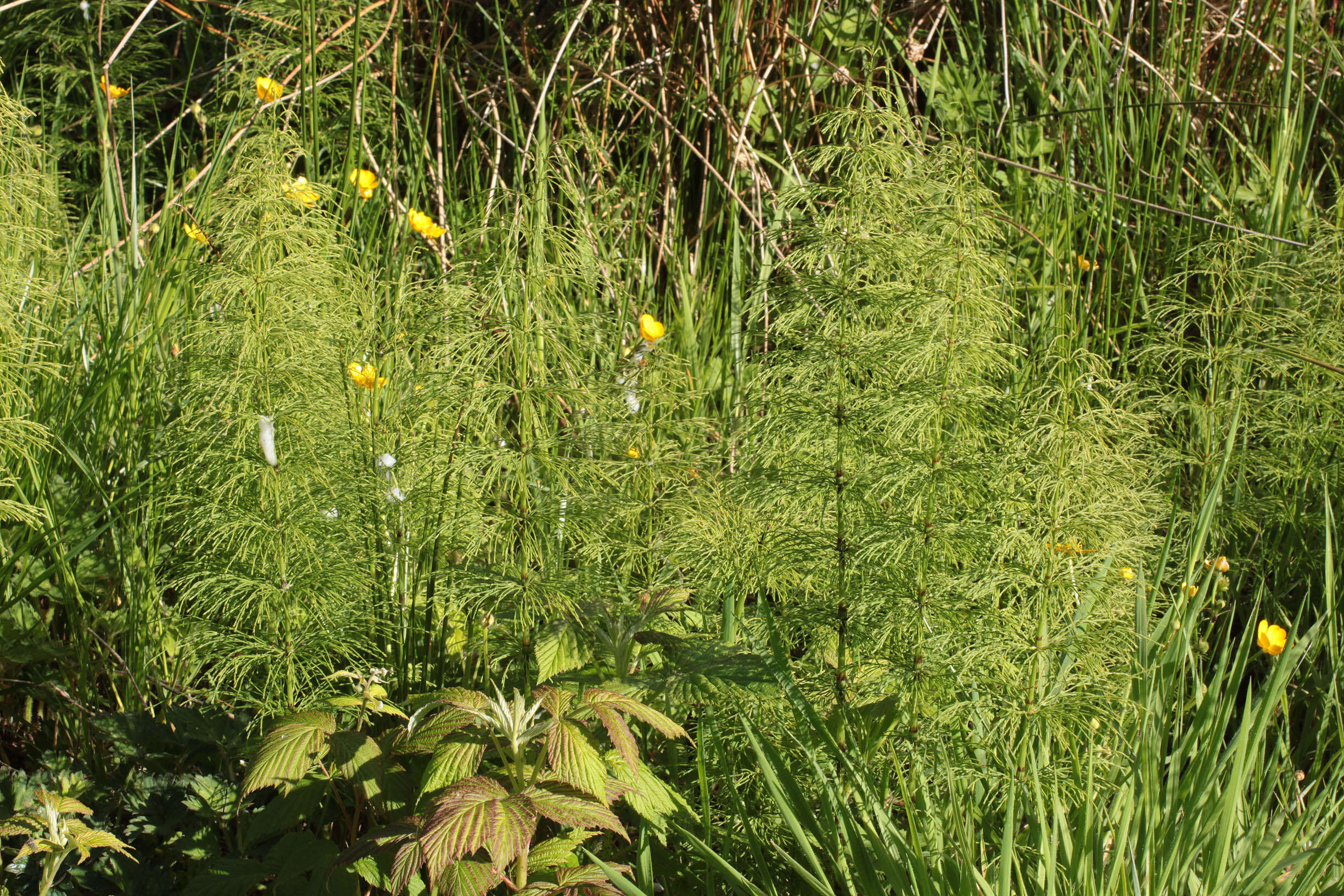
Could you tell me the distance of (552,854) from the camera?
1373mm

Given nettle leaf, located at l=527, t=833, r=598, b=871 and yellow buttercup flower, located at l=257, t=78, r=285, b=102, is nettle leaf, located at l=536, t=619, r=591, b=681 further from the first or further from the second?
yellow buttercup flower, located at l=257, t=78, r=285, b=102

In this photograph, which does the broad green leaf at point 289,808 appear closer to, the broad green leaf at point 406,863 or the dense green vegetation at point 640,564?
the dense green vegetation at point 640,564

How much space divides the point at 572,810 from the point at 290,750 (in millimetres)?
384

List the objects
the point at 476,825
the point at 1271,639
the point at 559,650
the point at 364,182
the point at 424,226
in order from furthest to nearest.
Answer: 1. the point at 364,182
2. the point at 424,226
3. the point at 1271,639
4. the point at 559,650
5. the point at 476,825

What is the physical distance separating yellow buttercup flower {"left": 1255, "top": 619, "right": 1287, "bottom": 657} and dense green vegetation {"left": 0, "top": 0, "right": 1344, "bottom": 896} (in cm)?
8

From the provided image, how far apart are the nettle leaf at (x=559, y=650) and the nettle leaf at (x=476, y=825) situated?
0.88 ft

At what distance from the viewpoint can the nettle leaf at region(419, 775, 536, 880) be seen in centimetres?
115

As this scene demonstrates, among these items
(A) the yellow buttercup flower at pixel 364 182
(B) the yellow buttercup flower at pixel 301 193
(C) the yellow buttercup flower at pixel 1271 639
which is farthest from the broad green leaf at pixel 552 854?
(A) the yellow buttercup flower at pixel 364 182

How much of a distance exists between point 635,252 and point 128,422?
49.1 inches

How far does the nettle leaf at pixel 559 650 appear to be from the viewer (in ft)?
4.94

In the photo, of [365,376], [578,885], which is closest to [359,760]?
[578,885]

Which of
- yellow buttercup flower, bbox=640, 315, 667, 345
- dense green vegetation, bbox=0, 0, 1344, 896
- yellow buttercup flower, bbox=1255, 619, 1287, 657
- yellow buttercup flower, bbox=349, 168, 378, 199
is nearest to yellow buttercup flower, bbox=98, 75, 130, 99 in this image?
dense green vegetation, bbox=0, 0, 1344, 896

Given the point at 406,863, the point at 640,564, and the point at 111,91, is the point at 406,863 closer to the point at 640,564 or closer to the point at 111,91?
the point at 640,564

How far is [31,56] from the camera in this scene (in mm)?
3525
